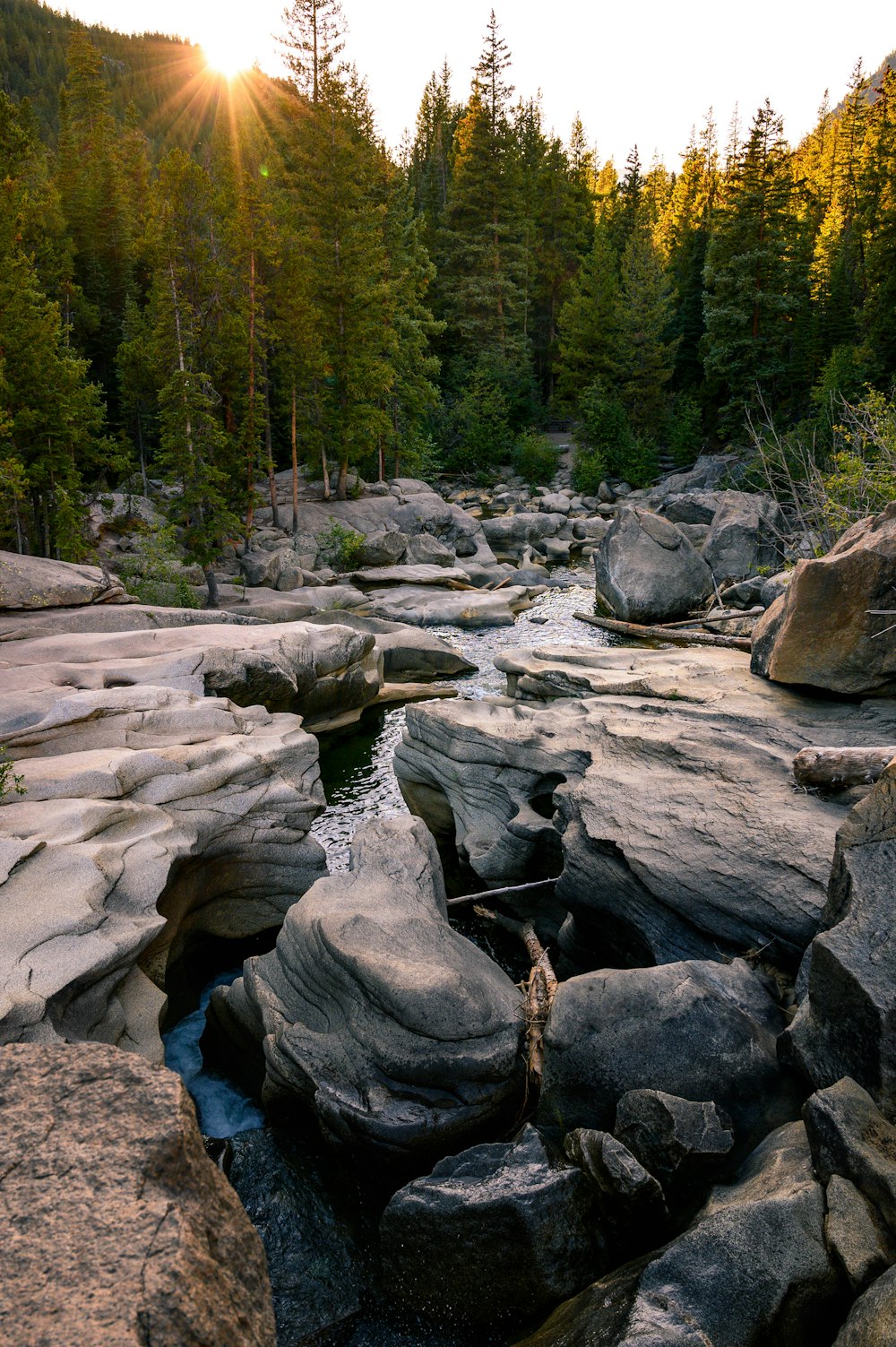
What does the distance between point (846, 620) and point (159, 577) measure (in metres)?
16.8

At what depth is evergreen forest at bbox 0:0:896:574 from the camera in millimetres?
22547

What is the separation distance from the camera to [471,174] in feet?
162

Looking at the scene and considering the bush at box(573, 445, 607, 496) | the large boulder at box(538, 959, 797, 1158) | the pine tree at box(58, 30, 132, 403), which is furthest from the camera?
the bush at box(573, 445, 607, 496)

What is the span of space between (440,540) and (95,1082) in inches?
1207

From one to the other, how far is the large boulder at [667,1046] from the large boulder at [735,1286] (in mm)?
897

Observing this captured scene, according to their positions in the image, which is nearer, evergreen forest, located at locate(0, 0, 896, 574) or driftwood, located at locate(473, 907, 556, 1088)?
driftwood, located at locate(473, 907, 556, 1088)

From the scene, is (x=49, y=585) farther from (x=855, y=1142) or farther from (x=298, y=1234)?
(x=855, y=1142)

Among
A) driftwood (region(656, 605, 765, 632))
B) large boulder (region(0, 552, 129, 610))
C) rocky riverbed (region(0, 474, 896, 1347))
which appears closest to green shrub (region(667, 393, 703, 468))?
driftwood (region(656, 605, 765, 632))

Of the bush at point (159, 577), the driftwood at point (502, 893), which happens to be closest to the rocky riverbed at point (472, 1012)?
the driftwood at point (502, 893)

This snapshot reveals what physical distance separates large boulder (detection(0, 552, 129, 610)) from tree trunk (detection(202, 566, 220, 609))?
438 centimetres

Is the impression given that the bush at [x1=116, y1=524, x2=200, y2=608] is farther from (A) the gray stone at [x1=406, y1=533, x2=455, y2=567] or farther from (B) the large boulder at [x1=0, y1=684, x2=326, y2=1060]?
(B) the large boulder at [x1=0, y1=684, x2=326, y2=1060]

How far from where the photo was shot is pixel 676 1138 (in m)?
5.06

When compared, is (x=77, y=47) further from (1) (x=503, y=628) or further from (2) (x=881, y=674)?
(2) (x=881, y=674)

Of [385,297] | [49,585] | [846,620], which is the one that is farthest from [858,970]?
[385,297]
